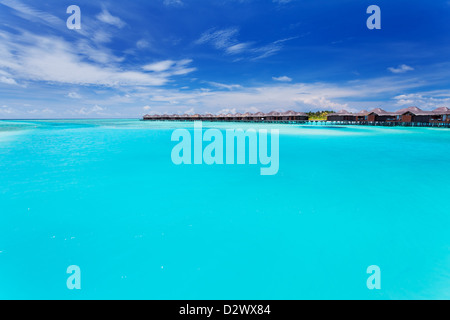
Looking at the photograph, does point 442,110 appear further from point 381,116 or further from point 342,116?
point 342,116

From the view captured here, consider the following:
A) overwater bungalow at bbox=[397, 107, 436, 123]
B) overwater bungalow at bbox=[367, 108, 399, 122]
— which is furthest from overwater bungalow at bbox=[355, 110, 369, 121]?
overwater bungalow at bbox=[397, 107, 436, 123]

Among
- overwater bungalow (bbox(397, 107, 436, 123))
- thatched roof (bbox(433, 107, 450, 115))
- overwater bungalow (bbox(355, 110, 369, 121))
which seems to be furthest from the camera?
overwater bungalow (bbox(355, 110, 369, 121))

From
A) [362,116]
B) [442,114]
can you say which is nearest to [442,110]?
[442,114]

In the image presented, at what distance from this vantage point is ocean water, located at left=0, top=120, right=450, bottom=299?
12.4 feet

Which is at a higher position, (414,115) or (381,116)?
(381,116)

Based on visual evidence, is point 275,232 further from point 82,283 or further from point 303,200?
point 82,283

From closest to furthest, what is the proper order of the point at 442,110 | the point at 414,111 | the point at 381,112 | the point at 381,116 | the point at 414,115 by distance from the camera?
the point at 442,110 → the point at 414,111 → the point at 414,115 → the point at 381,112 → the point at 381,116

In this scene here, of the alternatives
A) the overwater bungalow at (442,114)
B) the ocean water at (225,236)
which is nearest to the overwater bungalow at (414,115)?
the overwater bungalow at (442,114)

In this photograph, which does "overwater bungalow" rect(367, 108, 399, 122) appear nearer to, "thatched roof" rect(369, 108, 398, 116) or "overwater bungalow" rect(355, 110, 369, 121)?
"thatched roof" rect(369, 108, 398, 116)

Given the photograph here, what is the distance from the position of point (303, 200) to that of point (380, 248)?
2.66 m

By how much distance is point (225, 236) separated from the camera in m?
5.21

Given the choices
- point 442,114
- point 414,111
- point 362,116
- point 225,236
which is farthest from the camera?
point 362,116

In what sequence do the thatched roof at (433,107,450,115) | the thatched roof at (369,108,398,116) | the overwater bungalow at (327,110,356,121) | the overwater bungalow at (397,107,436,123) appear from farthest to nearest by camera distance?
1. the overwater bungalow at (327,110,356,121)
2. the thatched roof at (369,108,398,116)
3. the overwater bungalow at (397,107,436,123)
4. the thatched roof at (433,107,450,115)
